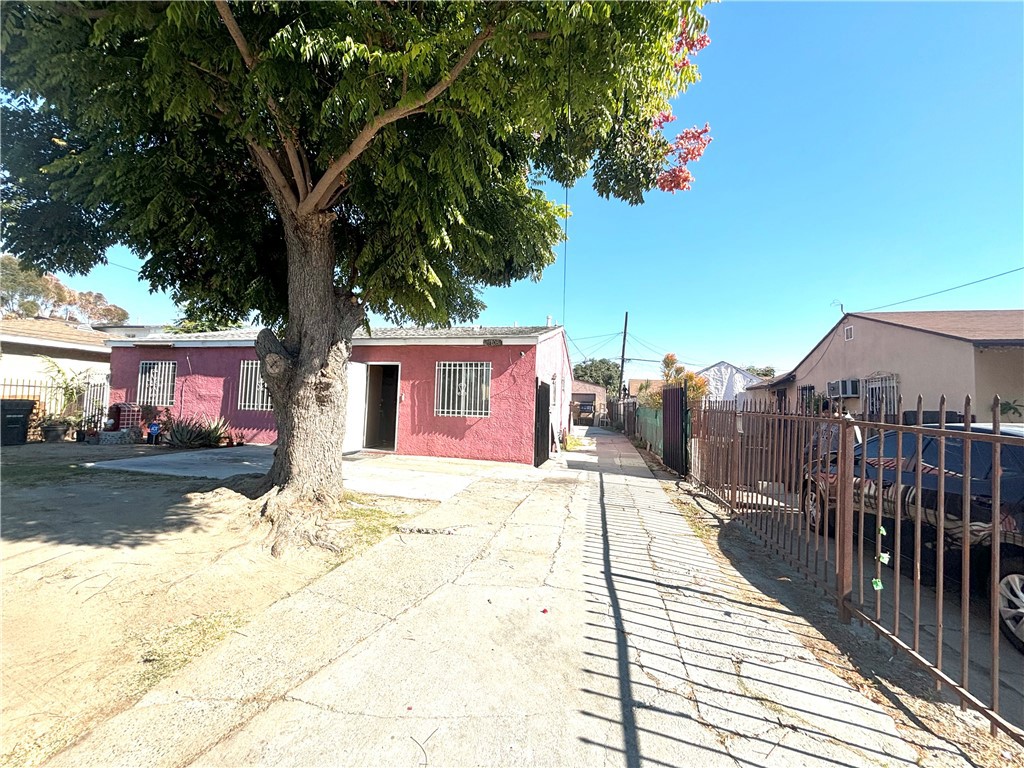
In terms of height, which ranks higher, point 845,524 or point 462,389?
point 462,389

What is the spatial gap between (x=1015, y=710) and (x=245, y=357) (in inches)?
589

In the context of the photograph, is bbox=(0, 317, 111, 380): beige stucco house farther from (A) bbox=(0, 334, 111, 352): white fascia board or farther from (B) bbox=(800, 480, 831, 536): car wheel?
(B) bbox=(800, 480, 831, 536): car wheel

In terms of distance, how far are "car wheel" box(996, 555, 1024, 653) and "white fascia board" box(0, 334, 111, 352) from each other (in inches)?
851

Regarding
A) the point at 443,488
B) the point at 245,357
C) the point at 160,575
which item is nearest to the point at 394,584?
the point at 160,575

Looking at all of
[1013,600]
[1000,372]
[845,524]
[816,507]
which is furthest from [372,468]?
[1000,372]

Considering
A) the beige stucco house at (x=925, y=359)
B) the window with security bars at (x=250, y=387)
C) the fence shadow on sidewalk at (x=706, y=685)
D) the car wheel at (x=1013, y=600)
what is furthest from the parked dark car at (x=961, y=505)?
the window with security bars at (x=250, y=387)

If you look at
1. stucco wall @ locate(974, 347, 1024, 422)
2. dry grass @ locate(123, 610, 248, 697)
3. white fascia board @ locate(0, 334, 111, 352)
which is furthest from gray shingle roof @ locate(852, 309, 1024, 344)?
white fascia board @ locate(0, 334, 111, 352)

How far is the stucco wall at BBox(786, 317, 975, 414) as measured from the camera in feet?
32.5

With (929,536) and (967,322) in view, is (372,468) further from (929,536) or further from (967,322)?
(967,322)

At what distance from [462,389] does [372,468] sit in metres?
2.93

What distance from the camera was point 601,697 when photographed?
7.52ft

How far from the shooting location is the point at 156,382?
13492 millimetres

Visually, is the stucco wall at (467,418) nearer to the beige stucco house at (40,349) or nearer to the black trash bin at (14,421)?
the black trash bin at (14,421)

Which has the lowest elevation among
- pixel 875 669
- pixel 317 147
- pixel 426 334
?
pixel 875 669
